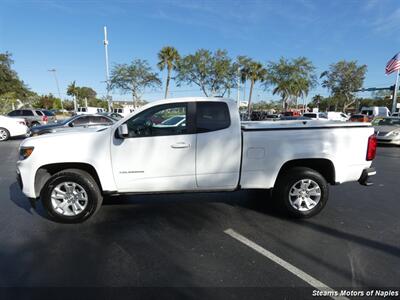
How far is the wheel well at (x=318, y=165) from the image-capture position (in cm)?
394

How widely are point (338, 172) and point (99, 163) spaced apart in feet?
12.2

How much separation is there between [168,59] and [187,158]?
36354mm

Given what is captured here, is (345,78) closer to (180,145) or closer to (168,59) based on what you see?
(168,59)

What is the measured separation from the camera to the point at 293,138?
12.3 ft

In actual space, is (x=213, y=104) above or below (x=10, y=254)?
above

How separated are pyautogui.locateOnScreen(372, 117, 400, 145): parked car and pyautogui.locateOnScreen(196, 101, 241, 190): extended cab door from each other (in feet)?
37.7

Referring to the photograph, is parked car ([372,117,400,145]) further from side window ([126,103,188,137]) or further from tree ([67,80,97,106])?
tree ([67,80,97,106])

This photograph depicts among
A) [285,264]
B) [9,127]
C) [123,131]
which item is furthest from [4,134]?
[285,264]

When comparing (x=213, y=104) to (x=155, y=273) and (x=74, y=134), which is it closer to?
(x=74, y=134)

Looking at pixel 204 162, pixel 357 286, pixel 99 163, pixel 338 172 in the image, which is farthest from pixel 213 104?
pixel 357 286

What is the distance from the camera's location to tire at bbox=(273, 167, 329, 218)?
3861mm

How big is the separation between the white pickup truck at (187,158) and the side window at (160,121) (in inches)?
0.6

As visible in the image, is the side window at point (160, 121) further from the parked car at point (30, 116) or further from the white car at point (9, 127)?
the parked car at point (30, 116)

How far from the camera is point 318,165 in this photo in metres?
4.11
